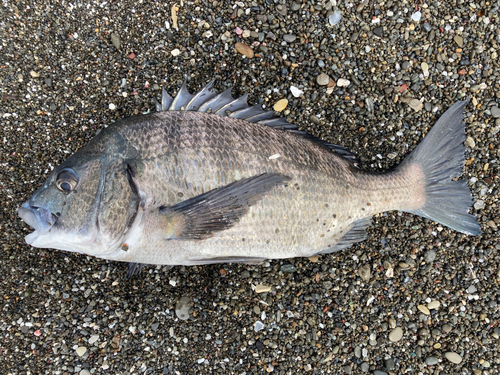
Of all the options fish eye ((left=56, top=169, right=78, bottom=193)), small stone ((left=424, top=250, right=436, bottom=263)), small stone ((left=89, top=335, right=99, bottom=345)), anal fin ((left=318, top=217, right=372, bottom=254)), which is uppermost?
fish eye ((left=56, top=169, right=78, bottom=193))

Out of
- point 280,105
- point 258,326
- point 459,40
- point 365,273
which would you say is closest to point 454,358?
point 365,273

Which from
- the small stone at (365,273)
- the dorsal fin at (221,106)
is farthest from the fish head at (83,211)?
the small stone at (365,273)

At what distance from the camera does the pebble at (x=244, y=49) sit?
2549mm

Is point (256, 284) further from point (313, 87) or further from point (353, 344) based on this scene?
point (313, 87)

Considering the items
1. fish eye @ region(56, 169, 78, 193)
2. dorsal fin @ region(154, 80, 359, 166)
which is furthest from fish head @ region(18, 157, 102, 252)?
dorsal fin @ region(154, 80, 359, 166)

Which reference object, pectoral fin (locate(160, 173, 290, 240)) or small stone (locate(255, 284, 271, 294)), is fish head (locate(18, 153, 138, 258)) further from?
small stone (locate(255, 284, 271, 294))

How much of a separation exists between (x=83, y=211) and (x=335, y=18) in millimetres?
2367

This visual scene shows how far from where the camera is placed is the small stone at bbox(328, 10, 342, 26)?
2555 mm

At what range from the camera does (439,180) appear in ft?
7.73

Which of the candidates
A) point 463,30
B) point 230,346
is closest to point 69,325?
point 230,346

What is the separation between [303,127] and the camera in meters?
2.56

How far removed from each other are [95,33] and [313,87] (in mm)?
1848

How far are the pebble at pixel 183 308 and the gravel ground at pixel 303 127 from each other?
0.07 feet

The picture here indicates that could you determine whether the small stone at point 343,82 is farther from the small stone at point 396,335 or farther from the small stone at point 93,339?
the small stone at point 93,339
